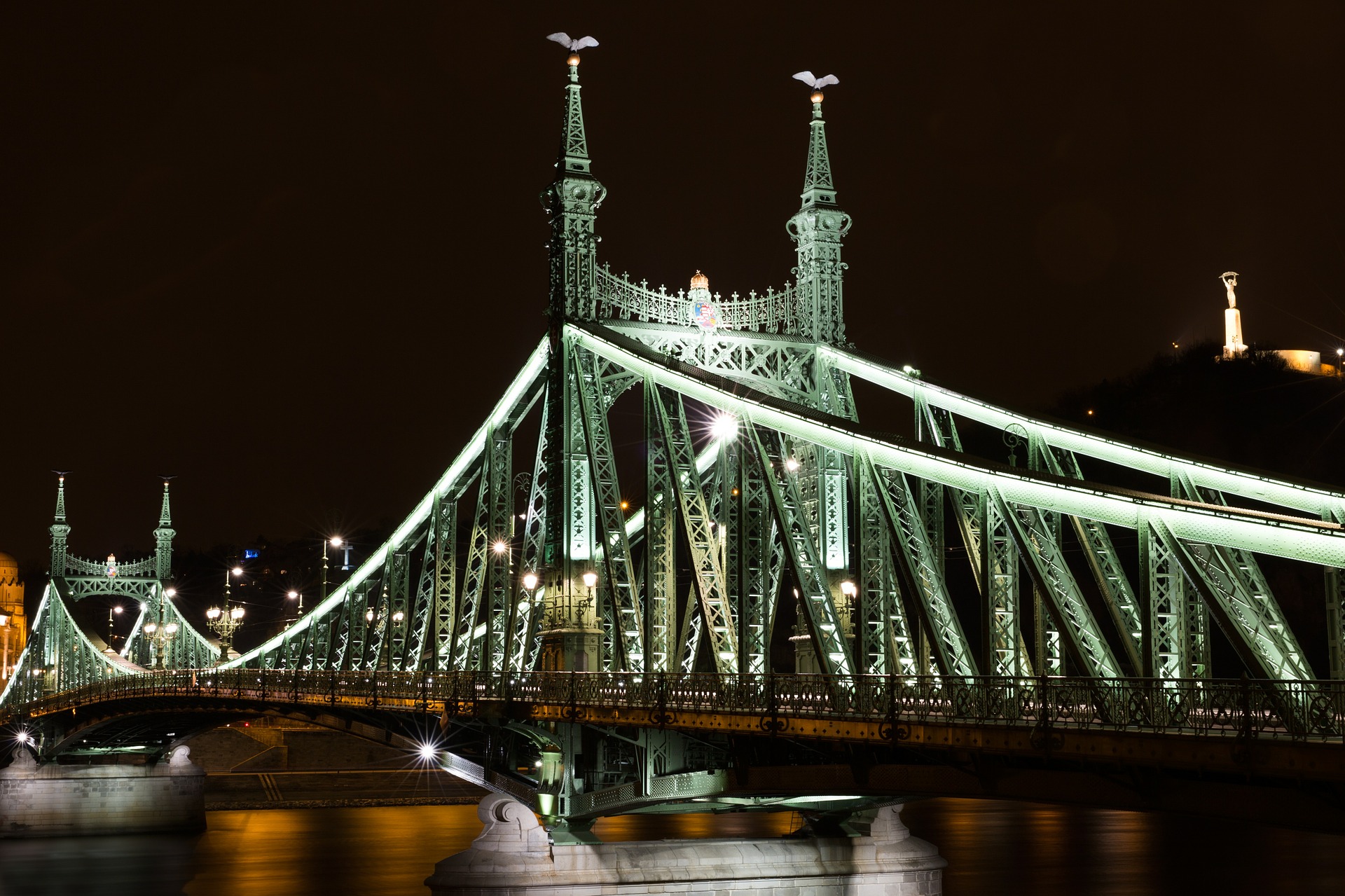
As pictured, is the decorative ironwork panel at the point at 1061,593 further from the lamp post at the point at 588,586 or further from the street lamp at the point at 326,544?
the street lamp at the point at 326,544

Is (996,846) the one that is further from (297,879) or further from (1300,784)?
(1300,784)

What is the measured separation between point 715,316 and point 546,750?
32.9 ft

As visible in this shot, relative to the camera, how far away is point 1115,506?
18.3 metres

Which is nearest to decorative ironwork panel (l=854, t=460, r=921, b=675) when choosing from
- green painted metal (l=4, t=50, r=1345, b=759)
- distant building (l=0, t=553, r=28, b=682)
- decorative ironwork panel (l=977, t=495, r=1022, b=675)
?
green painted metal (l=4, t=50, r=1345, b=759)

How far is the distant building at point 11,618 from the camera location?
129 metres

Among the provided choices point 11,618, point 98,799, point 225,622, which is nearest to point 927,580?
point 98,799

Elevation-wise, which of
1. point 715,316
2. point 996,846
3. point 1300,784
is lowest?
point 996,846

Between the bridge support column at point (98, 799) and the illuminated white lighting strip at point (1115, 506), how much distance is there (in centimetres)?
5056

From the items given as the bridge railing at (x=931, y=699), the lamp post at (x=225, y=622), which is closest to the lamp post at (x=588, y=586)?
the bridge railing at (x=931, y=699)

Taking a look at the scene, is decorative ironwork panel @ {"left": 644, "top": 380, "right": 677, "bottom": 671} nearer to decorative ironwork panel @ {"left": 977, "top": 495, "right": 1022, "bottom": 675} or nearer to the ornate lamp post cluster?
decorative ironwork panel @ {"left": 977, "top": 495, "right": 1022, "bottom": 675}

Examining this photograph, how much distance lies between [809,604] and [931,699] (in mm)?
4872

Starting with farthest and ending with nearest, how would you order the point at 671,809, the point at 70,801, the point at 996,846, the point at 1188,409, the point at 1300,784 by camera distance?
the point at 1188,409 < the point at 70,801 < the point at 996,846 < the point at 671,809 < the point at 1300,784

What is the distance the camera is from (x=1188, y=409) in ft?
250

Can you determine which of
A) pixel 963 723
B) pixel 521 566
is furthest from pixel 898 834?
pixel 963 723
